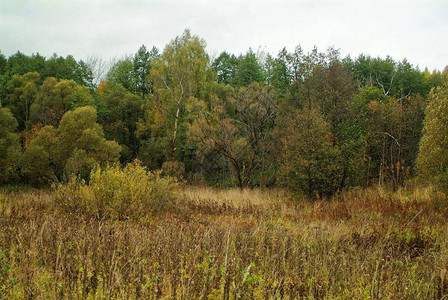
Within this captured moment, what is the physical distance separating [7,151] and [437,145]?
27380 mm

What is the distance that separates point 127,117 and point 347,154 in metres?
24.5

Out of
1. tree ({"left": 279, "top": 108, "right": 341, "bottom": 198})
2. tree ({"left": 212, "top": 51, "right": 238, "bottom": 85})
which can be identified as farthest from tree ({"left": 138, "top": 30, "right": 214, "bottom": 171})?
tree ({"left": 279, "top": 108, "right": 341, "bottom": 198})

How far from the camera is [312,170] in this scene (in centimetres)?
1523

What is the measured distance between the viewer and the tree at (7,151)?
85.9 ft

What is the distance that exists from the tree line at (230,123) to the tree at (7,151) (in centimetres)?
8

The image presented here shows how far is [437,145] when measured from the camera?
38.5 feet

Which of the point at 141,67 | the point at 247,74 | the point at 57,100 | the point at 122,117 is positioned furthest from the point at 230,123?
the point at 141,67

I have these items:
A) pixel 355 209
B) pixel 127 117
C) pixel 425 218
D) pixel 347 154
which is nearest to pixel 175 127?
pixel 127 117

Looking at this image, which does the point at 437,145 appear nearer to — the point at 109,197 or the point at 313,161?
the point at 313,161

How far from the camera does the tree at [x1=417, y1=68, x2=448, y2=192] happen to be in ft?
37.6

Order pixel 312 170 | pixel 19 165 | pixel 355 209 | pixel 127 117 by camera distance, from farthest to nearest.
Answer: pixel 127 117 → pixel 19 165 → pixel 312 170 → pixel 355 209

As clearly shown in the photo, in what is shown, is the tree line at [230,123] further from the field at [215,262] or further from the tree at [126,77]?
the field at [215,262]

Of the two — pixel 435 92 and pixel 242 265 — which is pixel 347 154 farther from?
pixel 242 265

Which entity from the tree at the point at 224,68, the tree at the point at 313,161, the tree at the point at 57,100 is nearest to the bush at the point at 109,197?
the tree at the point at 313,161
